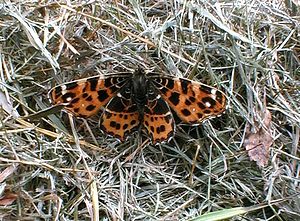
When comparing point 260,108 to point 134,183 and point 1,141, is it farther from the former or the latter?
point 1,141

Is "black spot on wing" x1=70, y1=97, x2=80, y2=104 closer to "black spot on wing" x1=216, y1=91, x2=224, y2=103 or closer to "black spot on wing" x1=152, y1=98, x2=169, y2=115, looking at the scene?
"black spot on wing" x1=152, y1=98, x2=169, y2=115

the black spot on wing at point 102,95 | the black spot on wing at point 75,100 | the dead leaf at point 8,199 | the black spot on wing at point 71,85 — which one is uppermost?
the black spot on wing at point 71,85

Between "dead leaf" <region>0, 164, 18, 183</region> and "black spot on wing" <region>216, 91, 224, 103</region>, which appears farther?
"black spot on wing" <region>216, 91, 224, 103</region>

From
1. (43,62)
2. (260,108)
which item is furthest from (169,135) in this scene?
(43,62)

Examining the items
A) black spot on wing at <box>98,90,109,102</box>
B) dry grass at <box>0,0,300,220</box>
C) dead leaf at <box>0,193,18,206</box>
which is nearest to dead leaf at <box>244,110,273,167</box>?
dry grass at <box>0,0,300,220</box>

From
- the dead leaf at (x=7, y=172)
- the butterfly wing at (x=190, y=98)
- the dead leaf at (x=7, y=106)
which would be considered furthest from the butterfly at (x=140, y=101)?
the dead leaf at (x=7, y=172)

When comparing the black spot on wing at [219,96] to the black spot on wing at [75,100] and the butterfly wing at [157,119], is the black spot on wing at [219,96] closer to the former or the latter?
the butterfly wing at [157,119]
